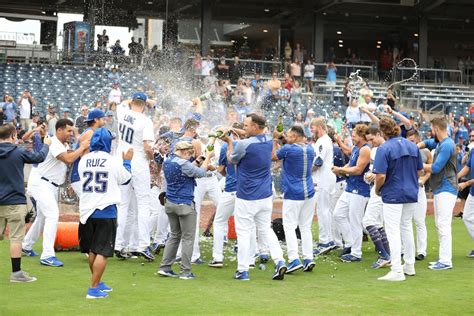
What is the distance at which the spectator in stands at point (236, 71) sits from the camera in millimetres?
31453

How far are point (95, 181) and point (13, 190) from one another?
54.8 inches

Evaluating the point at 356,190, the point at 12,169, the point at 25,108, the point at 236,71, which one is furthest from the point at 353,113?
the point at 12,169

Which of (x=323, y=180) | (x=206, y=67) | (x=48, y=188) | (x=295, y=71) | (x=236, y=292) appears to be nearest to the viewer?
(x=236, y=292)

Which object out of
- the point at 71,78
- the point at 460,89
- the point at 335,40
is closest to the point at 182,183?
the point at 71,78

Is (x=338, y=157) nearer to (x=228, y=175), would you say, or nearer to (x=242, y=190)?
(x=228, y=175)

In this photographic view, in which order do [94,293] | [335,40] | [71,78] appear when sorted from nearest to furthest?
[94,293] → [71,78] → [335,40]

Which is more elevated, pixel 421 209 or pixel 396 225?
pixel 421 209

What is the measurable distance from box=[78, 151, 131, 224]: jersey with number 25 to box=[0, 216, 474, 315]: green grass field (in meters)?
1.00

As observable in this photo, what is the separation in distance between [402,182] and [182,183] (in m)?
2.70

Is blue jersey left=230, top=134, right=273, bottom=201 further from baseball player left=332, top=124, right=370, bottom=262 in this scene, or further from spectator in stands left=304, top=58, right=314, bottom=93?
spectator in stands left=304, top=58, right=314, bottom=93

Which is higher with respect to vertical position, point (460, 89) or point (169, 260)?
point (460, 89)

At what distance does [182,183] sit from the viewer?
33.7 feet

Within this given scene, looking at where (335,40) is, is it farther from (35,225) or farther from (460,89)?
(35,225)

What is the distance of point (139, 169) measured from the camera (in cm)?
1145
